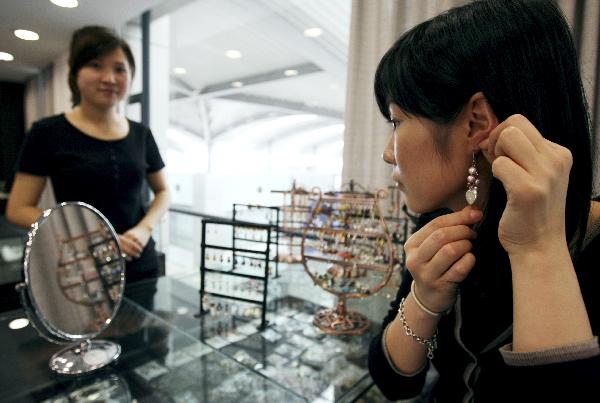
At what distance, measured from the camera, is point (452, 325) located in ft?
2.18

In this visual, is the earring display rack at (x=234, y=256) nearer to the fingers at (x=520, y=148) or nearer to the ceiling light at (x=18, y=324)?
the ceiling light at (x=18, y=324)

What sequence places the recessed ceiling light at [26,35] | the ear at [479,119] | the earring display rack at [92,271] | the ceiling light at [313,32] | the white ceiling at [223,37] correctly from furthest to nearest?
the ceiling light at [313,32] → the recessed ceiling light at [26,35] → the white ceiling at [223,37] → the earring display rack at [92,271] → the ear at [479,119]

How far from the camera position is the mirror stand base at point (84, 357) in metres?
0.83

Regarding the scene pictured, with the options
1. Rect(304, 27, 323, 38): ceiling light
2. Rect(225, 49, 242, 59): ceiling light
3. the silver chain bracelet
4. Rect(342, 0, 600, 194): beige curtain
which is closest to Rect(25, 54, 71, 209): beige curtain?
Rect(225, 49, 242, 59): ceiling light

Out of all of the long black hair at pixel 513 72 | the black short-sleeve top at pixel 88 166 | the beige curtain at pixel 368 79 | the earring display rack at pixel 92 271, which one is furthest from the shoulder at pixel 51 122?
the long black hair at pixel 513 72

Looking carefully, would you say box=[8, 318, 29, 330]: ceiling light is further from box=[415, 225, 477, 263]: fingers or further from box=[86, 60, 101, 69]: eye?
box=[415, 225, 477, 263]: fingers

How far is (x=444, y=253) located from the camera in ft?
1.65

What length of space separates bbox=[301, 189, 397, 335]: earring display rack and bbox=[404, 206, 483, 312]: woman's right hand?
55 cm

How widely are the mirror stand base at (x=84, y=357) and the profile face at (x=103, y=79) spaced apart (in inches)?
33.9

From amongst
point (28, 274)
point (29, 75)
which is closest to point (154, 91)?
point (29, 75)

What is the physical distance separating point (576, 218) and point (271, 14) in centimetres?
292

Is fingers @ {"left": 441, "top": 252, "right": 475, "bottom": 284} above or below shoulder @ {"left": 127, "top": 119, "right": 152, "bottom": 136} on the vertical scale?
below

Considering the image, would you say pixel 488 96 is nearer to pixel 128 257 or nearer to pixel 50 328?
pixel 50 328

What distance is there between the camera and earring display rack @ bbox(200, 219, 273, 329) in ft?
3.86
